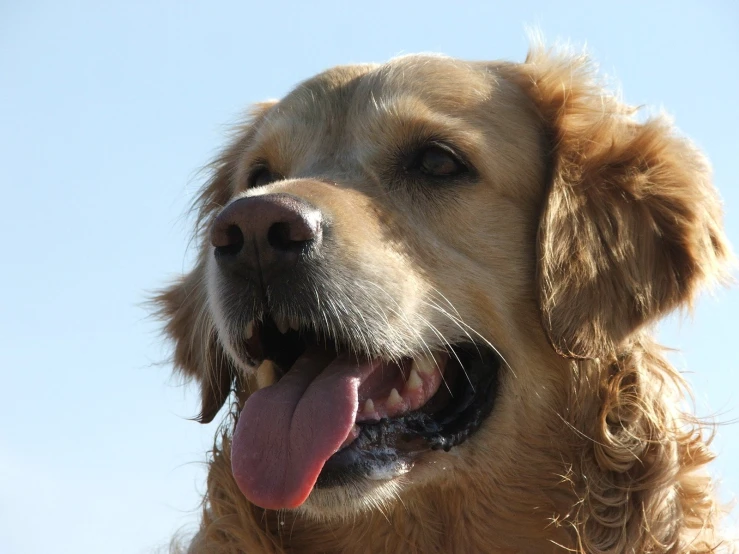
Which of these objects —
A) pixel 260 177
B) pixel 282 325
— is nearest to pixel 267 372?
pixel 282 325

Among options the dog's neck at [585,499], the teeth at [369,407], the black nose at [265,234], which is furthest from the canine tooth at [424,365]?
the black nose at [265,234]

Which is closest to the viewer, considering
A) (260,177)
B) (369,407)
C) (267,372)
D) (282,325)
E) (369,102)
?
(369,407)

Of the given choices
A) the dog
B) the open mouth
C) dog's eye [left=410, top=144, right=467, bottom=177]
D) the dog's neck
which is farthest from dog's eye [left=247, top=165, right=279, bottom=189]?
the dog's neck

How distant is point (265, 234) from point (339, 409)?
66cm

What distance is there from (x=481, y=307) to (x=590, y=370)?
507 millimetres

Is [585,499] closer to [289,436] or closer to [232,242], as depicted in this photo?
[289,436]

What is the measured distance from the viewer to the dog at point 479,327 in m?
3.22

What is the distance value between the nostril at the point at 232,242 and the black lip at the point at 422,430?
2.51ft

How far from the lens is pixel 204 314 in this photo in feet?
14.1

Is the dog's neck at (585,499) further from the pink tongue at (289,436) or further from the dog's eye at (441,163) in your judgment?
the dog's eye at (441,163)

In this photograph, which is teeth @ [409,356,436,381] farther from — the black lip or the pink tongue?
the pink tongue

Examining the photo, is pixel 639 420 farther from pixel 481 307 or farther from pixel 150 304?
pixel 150 304

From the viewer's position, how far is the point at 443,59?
4.04 meters

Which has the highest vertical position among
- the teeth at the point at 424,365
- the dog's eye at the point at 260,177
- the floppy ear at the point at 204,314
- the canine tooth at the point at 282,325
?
the dog's eye at the point at 260,177
